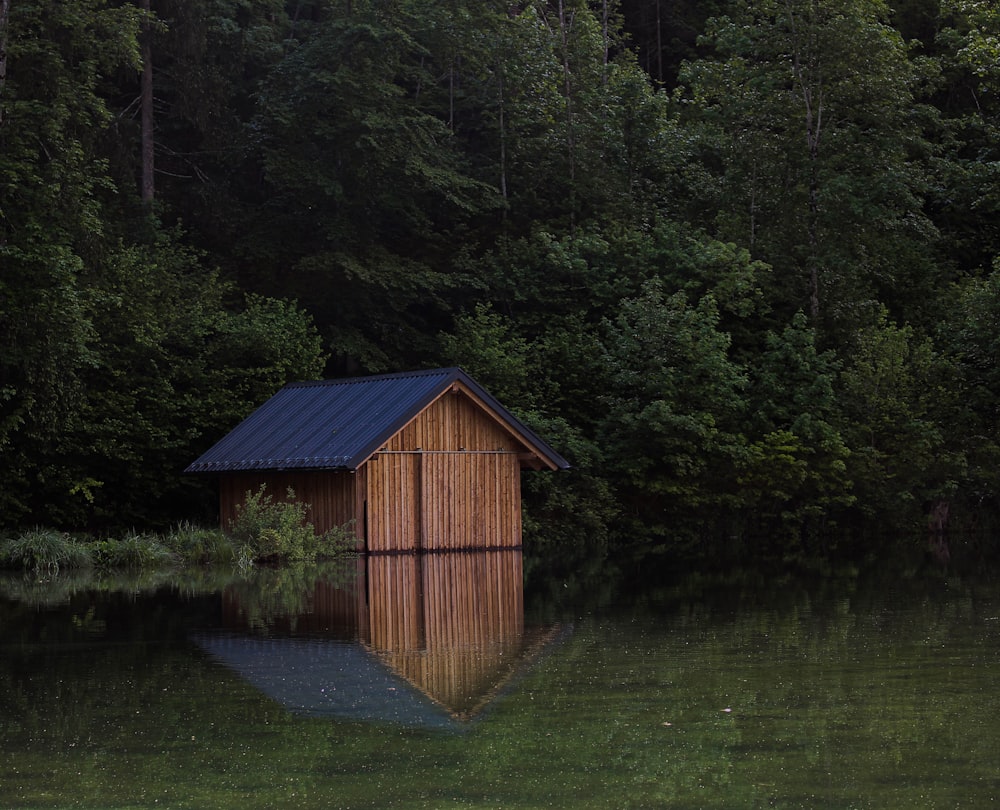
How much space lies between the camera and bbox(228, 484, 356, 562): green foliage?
27.6 meters

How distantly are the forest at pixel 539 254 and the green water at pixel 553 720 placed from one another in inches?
618

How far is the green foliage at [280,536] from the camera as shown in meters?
27.6

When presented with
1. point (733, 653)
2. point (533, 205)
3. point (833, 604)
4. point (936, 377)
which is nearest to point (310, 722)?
A: point (733, 653)

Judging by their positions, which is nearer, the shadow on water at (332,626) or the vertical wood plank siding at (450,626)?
the shadow on water at (332,626)

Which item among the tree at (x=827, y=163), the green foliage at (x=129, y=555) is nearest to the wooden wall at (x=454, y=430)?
the green foliage at (x=129, y=555)

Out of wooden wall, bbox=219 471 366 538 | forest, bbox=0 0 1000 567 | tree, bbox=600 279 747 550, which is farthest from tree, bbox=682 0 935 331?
wooden wall, bbox=219 471 366 538

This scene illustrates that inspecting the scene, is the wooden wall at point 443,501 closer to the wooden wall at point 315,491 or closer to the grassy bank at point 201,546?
the wooden wall at point 315,491

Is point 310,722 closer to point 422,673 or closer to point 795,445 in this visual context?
point 422,673

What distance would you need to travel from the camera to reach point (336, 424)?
30.0 metres

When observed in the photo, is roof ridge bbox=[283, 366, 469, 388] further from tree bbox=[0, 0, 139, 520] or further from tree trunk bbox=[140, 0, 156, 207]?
tree trunk bbox=[140, 0, 156, 207]

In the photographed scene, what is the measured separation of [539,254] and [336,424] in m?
14.4

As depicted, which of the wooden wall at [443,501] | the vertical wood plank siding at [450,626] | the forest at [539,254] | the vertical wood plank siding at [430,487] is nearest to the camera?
the vertical wood plank siding at [450,626]

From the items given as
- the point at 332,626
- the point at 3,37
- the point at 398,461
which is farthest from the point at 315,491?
the point at 332,626

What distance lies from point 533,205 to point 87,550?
75.8ft
